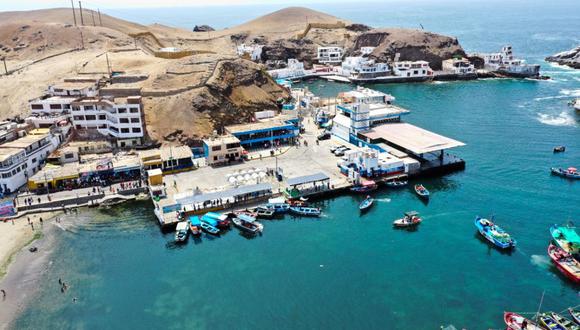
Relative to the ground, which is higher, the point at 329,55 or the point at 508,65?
the point at 329,55

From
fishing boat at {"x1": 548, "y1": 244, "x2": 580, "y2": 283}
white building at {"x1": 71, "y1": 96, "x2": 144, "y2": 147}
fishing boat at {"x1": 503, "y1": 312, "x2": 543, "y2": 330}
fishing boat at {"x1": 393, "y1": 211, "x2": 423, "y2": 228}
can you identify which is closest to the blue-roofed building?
white building at {"x1": 71, "y1": 96, "x2": 144, "y2": 147}

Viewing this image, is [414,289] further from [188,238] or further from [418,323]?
[188,238]

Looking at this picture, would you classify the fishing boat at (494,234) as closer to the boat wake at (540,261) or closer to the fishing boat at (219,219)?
the boat wake at (540,261)

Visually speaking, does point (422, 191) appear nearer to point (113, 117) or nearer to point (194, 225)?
point (194, 225)

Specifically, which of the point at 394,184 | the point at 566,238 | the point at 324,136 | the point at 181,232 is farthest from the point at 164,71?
the point at 566,238

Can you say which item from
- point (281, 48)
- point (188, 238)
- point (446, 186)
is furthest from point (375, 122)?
point (281, 48)

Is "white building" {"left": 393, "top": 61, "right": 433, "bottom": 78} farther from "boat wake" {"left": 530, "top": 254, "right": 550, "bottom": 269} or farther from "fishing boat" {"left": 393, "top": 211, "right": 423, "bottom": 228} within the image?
"boat wake" {"left": 530, "top": 254, "right": 550, "bottom": 269}

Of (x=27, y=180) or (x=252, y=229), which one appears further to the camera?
(x=27, y=180)
